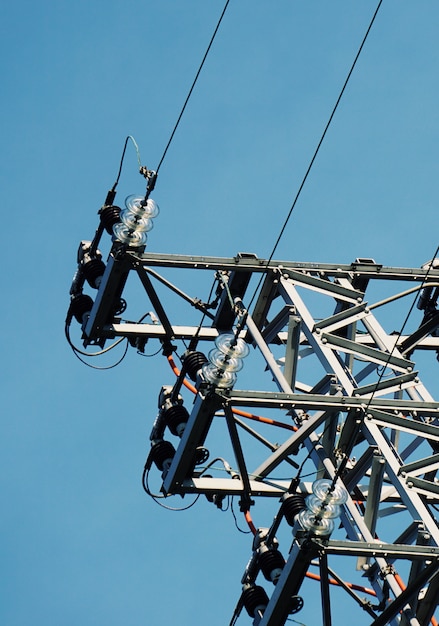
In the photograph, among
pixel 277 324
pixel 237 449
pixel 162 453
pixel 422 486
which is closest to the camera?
pixel 422 486

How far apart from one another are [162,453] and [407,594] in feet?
14.0

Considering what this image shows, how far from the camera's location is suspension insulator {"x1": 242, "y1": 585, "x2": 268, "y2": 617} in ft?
63.6

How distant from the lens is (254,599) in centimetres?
1942

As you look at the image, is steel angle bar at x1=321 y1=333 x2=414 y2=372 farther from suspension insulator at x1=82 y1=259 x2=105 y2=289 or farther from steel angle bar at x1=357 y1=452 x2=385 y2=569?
suspension insulator at x1=82 y1=259 x2=105 y2=289

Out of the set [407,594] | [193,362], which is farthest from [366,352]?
[407,594]

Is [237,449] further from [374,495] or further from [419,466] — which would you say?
[419,466]

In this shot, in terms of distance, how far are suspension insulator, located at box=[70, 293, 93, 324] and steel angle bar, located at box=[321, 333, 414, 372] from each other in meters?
3.59

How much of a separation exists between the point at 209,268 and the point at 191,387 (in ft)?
5.14

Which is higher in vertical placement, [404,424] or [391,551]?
[404,424]

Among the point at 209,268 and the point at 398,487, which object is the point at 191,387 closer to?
the point at 209,268

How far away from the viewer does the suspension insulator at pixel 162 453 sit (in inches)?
833

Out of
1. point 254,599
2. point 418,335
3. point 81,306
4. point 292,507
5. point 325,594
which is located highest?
point 418,335

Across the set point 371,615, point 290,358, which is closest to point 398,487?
point 371,615

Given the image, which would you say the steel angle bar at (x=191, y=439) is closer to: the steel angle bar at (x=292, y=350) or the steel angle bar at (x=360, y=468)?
the steel angle bar at (x=360, y=468)
